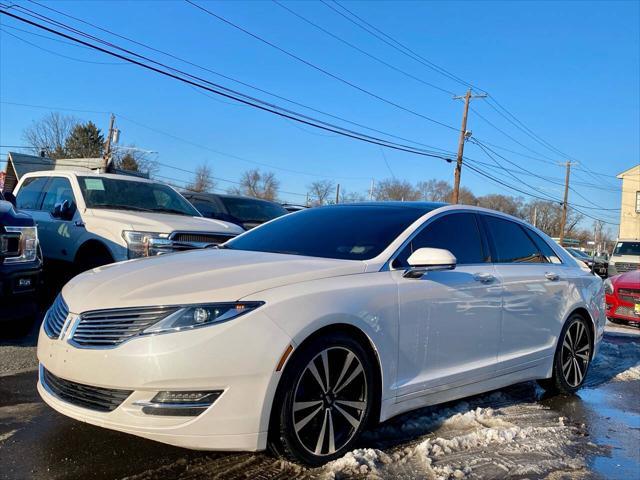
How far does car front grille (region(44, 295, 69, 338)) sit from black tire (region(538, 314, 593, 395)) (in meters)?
4.01

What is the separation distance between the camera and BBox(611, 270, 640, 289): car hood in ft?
31.5

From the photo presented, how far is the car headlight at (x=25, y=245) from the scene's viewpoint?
5179 mm

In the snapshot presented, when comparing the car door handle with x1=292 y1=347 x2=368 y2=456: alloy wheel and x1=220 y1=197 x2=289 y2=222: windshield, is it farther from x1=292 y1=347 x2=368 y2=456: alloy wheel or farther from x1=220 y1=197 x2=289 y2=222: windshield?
x1=220 y1=197 x2=289 y2=222: windshield

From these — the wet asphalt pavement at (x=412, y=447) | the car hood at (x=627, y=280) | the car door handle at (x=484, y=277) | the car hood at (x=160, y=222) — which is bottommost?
the wet asphalt pavement at (x=412, y=447)

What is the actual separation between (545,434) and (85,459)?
3.02 metres

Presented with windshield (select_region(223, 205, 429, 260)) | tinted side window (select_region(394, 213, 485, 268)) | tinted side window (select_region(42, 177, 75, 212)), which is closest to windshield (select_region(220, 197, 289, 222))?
tinted side window (select_region(42, 177, 75, 212))

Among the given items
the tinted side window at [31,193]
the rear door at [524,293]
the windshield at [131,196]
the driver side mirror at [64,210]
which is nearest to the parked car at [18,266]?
the driver side mirror at [64,210]

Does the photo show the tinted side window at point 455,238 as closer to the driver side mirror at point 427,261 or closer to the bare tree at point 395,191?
the driver side mirror at point 427,261

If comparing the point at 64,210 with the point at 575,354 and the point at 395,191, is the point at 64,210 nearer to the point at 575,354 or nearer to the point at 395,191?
the point at 575,354

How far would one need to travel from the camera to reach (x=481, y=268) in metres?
4.35

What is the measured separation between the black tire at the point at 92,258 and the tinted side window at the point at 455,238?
4393 millimetres

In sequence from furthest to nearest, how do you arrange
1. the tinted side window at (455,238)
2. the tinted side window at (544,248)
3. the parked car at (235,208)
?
Answer: the parked car at (235,208), the tinted side window at (544,248), the tinted side window at (455,238)

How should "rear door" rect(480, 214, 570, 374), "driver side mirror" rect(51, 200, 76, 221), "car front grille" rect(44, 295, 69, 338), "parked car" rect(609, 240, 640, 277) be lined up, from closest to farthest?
"car front grille" rect(44, 295, 69, 338) → "rear door" rect(480, 214, 570, 374) → "driver side mirror" rect(51, 200, 76, 221) → "parked car" rect(609, 240, 640, 277)

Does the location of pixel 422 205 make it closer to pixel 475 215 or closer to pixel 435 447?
pixel 475 215
